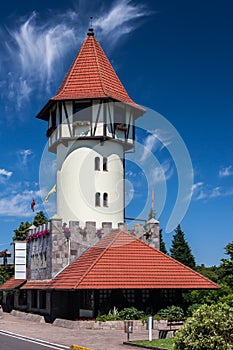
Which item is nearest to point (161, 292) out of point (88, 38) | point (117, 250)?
point (117, 250)

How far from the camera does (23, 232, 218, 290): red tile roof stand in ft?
97.5

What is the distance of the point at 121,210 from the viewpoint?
128 ft

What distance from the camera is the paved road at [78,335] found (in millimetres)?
21908

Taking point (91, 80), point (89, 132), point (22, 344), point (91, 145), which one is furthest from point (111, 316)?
point (91, 80)

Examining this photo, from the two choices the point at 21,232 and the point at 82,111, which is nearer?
the point at 82,111

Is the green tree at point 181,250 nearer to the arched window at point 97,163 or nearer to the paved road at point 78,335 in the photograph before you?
the arched window at point 97,163

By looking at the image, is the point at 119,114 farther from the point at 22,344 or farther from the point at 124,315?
the point at 22,344

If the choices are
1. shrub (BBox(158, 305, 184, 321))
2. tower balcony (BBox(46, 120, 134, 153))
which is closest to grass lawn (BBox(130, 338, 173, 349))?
shrub (BBox(158, 305, 184, 321))

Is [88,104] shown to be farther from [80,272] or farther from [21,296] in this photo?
[21,296]

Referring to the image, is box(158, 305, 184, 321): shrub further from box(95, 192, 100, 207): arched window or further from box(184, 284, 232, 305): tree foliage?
box(95, 192, 100, 207): arched window

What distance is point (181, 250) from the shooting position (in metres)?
71.2

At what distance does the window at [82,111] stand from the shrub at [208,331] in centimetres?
2301

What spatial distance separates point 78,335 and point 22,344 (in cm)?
412

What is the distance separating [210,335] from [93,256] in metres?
17.1
